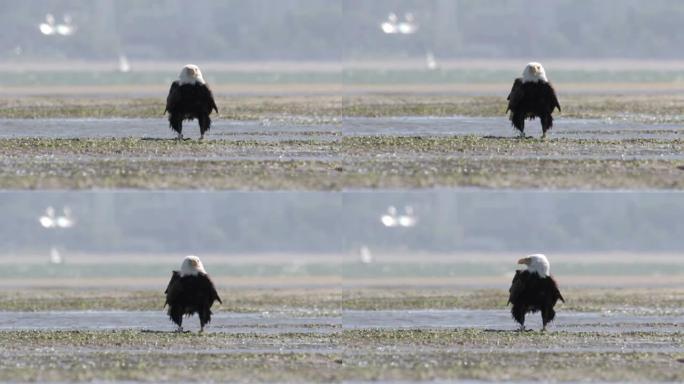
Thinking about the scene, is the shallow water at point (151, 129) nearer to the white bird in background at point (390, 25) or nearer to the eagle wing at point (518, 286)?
the eagle wing at point (518, 286)

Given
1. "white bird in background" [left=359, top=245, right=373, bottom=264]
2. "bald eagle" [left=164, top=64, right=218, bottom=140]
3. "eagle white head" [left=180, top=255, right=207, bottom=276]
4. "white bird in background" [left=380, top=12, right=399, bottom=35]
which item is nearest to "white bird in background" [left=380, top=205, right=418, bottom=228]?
"white bird in background" [left=359, top=245, right=373, bottom=264]

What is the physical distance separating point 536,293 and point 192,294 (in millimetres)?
6970

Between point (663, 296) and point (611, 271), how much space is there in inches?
1872

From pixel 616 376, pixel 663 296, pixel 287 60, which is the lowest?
pixel 616 376

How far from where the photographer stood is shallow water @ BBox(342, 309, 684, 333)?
41969mm

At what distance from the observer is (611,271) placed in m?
111

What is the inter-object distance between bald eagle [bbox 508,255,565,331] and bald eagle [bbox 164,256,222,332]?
242 inches

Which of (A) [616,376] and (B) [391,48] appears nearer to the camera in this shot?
(A) [616,376]

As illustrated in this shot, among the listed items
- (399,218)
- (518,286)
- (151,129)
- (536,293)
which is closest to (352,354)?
(536,293)

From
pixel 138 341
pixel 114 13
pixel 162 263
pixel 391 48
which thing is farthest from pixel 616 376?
pixel 114 13

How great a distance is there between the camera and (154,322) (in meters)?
44.1

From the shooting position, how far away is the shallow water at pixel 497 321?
138 ft

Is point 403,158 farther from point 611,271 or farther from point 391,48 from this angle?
point 391,48

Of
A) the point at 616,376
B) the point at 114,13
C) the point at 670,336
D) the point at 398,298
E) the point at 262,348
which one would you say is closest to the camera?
the point at 616,376
